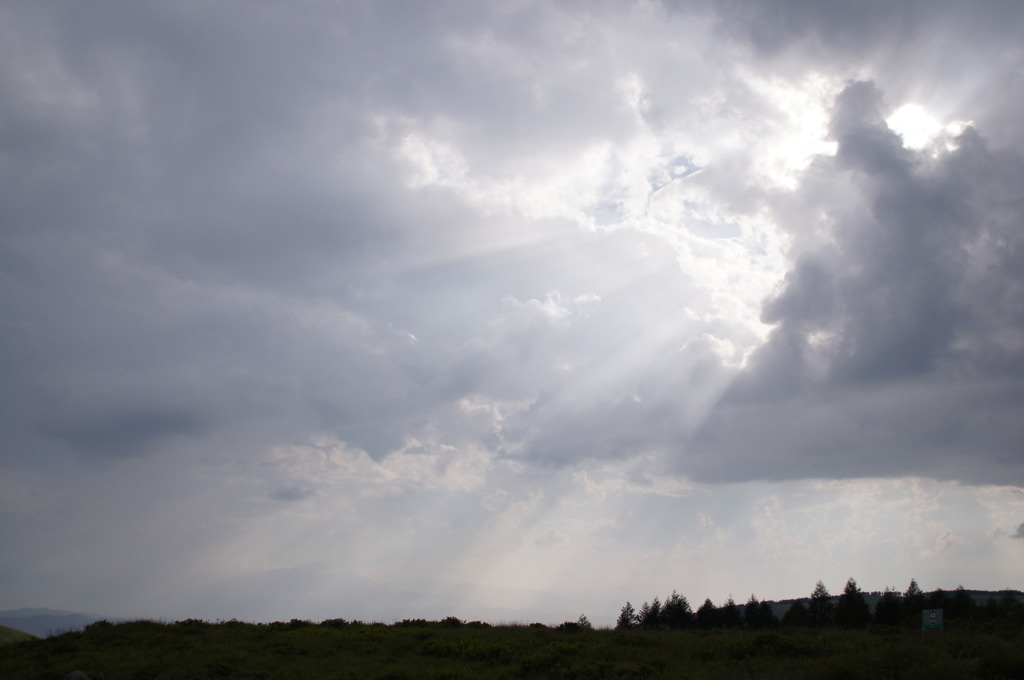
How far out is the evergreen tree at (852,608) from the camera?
5272 centimetres

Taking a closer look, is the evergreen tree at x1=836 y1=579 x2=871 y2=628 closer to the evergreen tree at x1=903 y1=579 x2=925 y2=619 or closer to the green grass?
the evergreen tree at x1=903 y1=579 x2=925 y2=619

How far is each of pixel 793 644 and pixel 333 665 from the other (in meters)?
20.4

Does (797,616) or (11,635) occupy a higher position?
(11,635)

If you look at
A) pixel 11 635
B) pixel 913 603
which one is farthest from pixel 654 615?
pixel 11 635

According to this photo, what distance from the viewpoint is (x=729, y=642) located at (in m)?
28.4

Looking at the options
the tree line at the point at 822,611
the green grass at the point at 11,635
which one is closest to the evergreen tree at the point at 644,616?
the tree line at the point at 822,611

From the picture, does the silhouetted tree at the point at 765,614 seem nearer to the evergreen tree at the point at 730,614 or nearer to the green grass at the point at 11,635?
the evergreen tree at the point at 730,614

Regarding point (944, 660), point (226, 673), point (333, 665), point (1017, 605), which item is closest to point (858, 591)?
point (1017, 605)

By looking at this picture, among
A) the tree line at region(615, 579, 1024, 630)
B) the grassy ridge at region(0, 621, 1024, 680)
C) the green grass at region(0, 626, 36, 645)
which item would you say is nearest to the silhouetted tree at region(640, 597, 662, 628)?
the tree line at region(615, 579, 1024, 630)

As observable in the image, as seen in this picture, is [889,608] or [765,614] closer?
[889,608]

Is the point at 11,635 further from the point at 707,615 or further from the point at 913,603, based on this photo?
the point at 913,603

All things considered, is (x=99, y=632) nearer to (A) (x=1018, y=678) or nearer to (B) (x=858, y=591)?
(A) (x=1018, y=678)

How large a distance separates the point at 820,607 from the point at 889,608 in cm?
740

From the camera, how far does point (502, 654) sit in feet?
94.1
